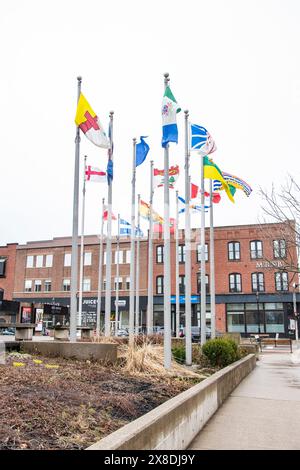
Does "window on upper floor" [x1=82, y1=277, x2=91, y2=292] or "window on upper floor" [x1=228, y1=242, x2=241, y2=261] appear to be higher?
"window on upper floor" [x1=228, y1=242, x2=241, y2=261]

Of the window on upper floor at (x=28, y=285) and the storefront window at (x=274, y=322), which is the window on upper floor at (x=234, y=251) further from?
the window on upper floor at (x=28, y=285)

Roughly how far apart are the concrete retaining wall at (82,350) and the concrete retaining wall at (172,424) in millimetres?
2567

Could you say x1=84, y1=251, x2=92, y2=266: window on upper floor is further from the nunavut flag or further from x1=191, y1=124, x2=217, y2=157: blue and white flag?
the nunavut flag

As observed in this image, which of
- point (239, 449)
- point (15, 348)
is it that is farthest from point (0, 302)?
point (239, 449)

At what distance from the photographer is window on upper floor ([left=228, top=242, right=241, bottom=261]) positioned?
56406 millimetres

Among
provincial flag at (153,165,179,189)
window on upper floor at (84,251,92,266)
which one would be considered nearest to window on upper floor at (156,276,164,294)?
window on upper floor at (84,251,92,266)

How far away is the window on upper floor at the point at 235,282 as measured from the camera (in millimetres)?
55375

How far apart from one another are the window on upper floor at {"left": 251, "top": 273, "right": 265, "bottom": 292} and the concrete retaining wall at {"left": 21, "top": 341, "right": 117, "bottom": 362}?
45.0m

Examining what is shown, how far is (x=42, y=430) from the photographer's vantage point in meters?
4.70

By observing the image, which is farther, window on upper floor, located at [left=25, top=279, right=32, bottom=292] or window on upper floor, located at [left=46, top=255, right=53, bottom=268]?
window on upper floor, located at [left=25, top=279, right=32, bottom=292]

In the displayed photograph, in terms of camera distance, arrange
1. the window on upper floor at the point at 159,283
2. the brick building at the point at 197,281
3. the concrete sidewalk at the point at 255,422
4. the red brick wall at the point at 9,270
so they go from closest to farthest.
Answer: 1. the concrete sidewalk at the point at 255,422
2. the brick building at the point at 197,281
3. the window on upper floor at the point at 159,283
4. the red brick wall at the point at 9,270

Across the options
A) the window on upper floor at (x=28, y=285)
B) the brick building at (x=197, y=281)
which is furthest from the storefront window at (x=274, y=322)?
the window on upper floor at (x=28, y=285)
